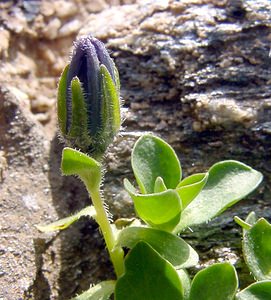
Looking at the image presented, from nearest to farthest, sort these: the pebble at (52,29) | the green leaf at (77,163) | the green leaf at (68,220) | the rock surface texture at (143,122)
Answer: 1. the green leaf at (77,163)
2. the green leaf at (68,220)
3. the rock surface texture at (143,122)
4. the pebble at (52,29)

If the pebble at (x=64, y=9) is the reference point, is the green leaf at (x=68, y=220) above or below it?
below

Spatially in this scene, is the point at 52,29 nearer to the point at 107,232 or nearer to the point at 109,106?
the point at 109,106

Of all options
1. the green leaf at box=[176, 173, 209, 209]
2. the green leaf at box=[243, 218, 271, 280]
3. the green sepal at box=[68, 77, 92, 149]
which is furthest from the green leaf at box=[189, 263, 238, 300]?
the green sepal at box=[68, 77, 92, 149]

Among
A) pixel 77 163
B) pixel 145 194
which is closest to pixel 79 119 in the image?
pixel 77 163

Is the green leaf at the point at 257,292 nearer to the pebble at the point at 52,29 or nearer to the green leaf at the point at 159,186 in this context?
the green leaf at the point at 159,186

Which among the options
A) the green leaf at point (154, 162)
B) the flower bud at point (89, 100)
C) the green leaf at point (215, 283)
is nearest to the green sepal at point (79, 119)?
the flower bud at point (89, 100)

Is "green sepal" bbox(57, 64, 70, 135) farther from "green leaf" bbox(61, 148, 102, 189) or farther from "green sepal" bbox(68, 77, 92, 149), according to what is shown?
"green leaf" bbox(61, 148, 102, 189)

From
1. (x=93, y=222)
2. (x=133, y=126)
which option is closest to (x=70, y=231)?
(x=93, y=222)

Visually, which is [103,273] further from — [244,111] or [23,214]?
[244,111]
